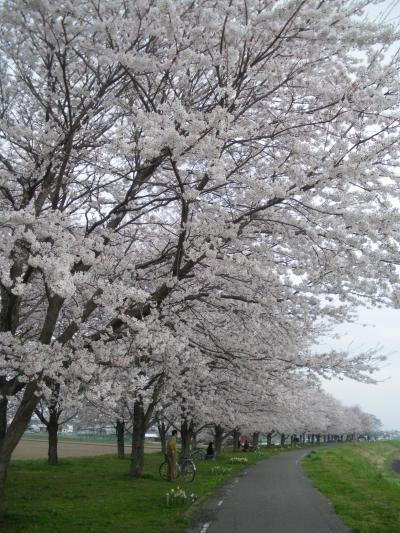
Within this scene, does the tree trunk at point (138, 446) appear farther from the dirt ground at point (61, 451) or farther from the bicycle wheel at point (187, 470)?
the dirt ground at point (61, 451)

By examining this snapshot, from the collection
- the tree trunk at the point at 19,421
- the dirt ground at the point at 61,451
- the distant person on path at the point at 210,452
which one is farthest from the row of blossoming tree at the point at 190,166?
the dirt ground at the point at 61,451

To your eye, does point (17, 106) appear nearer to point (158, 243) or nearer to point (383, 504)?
point (158, 243)

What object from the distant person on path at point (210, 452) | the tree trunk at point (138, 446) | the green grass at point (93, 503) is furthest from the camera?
the distant person on path at point (210, 452)

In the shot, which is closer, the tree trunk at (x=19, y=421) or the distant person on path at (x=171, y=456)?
the tree trunk at (x=19, y=421)

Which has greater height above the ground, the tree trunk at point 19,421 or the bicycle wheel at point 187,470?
the tree trunk at point 19,421

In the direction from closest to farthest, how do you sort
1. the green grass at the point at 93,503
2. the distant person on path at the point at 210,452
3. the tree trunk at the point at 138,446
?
the green grass at the point at 93,503 → the tree trunk at the point at 138,446 → the distant person on path at the point at 210,452

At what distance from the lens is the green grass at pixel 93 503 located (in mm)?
10008

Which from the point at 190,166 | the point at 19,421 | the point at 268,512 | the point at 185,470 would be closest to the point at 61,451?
the point at 185,470

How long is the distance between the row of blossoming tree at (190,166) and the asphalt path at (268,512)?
3.47 m

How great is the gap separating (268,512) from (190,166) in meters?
8.43

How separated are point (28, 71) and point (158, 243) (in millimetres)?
4771

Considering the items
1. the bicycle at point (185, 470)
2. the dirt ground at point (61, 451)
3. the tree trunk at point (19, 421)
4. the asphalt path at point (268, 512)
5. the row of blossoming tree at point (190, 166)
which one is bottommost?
the dirt ground at point (61, 451)

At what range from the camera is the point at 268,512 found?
42.5ft

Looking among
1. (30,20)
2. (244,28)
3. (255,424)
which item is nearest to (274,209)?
(244,28)
